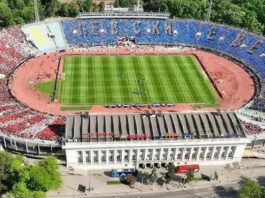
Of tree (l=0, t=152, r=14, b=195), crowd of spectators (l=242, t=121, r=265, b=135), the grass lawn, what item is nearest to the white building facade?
crowd of spectators (l=242, t=121, r=265, b=135)

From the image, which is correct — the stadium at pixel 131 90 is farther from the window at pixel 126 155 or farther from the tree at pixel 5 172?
the tree at pixel 5 172

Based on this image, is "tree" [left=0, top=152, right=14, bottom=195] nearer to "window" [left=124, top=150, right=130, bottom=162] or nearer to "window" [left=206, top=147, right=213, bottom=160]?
"window" [left=124, top=150, right=130, bottom=162]

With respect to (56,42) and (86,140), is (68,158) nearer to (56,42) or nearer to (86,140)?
(86,140)

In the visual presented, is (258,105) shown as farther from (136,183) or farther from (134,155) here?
(136,183)

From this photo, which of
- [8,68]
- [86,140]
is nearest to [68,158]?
[86,140]

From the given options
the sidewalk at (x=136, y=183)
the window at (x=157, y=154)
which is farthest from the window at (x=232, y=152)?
the window at (x=157, y=154)

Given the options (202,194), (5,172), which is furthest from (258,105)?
(5,172)
